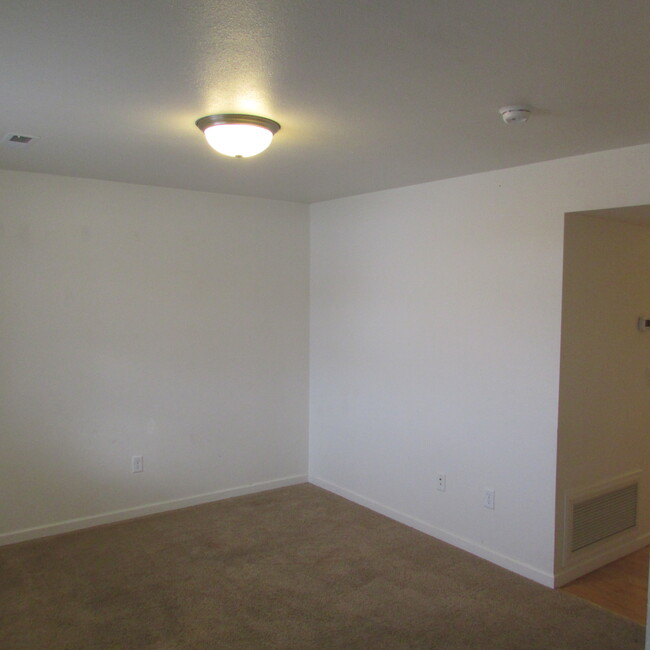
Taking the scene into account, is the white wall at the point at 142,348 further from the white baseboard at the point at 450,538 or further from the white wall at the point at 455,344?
the white baseboard at the point at 450,538

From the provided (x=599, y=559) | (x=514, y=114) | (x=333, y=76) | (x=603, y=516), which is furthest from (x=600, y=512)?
(x=333, y=76)

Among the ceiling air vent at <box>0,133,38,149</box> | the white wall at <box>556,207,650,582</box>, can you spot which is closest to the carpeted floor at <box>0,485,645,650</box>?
the white wall at <box>556,207,650,582</box>

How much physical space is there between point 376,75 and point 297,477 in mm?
3632

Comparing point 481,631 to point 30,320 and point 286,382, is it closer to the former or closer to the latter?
point 286,382

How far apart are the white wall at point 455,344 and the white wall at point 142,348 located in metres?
0.40

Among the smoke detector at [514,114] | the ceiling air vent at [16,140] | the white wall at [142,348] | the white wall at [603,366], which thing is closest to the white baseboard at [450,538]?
the white wall at [603,366]

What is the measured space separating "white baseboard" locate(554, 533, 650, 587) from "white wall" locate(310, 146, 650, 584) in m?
0.10

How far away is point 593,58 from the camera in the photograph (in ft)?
5.97

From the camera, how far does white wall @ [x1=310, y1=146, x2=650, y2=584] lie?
10.5ft

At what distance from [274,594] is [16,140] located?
263 centimetres

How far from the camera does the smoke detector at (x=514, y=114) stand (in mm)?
2283

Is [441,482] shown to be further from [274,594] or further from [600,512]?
[274,594]

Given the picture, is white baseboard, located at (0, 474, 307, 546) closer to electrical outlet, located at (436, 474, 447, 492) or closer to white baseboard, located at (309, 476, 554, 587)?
white baseboard, located at (309, 476, 554, 587)

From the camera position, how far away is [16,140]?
2.89 m
